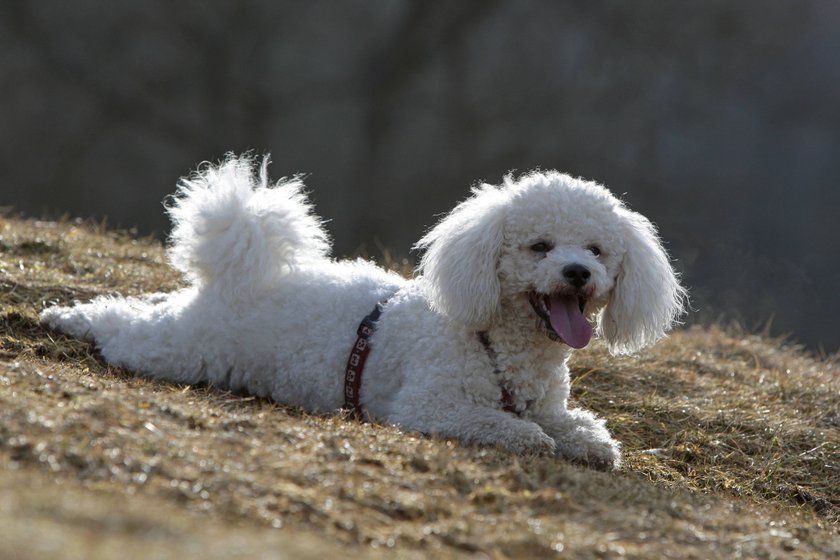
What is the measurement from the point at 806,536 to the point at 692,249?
20.8 feet

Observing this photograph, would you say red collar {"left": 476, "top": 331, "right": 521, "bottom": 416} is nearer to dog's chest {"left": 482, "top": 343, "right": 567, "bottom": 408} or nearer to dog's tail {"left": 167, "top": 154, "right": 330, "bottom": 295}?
dog's chest {"left": 482, "top": 343, "right": 567, "bottom": 408}

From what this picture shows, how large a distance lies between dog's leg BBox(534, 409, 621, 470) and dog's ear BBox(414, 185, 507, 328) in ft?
1.71

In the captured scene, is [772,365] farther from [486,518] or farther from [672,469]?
[486,518]

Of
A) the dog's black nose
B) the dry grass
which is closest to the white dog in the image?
the dog's black nose

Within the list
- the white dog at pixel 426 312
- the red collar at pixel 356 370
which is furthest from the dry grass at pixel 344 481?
the red collar at pixel 356 370

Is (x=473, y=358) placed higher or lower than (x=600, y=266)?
lower

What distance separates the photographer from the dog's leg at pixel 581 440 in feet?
13.5

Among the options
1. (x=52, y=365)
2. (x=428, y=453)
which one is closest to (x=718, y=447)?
(x=428, y=453)

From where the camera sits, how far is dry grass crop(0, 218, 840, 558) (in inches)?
96.0

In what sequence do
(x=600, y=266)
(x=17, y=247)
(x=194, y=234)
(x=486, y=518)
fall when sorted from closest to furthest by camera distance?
(x=486, y=518) → (x=600, y=266) → (x=194, y=234) → (x=17, y=247)

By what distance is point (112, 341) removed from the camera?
4996 mm

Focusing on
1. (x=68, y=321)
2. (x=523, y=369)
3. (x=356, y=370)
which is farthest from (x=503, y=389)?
(x=68, y=321)

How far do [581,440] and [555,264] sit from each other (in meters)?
0.74

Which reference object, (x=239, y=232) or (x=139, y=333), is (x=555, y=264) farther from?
(x=139, y=333)
